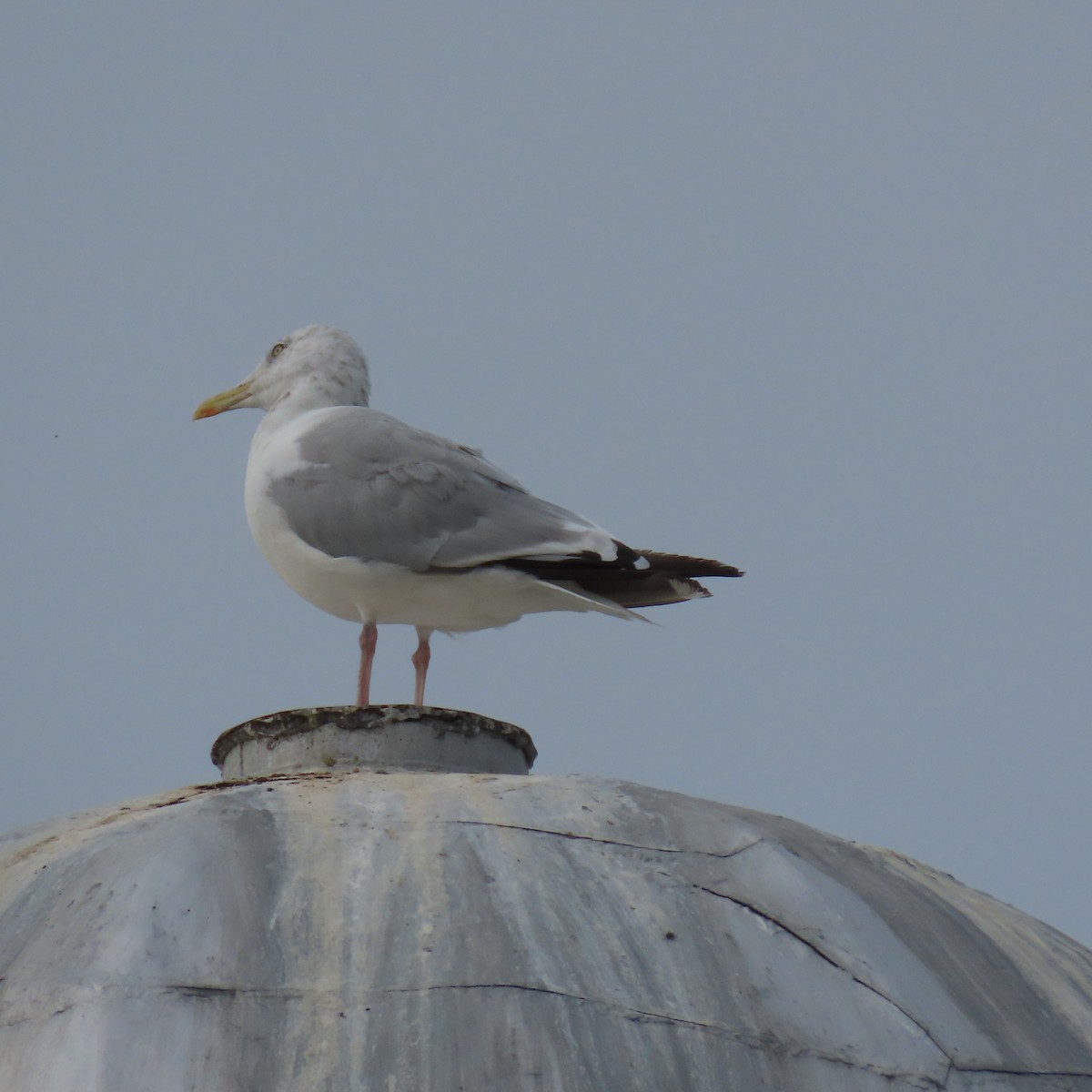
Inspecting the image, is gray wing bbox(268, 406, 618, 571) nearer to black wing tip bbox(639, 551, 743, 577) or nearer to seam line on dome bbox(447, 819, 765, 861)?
black wing tip bbox(639, 551, 743, 577)

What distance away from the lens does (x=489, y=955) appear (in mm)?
5215

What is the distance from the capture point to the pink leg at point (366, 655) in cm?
873

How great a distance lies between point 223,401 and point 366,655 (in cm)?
229

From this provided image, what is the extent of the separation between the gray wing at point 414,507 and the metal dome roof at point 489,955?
7.37 feet

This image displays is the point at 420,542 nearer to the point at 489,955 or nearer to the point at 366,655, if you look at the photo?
the point at 366,655

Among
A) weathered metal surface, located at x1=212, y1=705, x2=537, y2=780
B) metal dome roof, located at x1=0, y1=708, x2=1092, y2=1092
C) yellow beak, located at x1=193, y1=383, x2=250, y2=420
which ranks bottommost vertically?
metal dome roof, located at x1=0, y1=708, x2=1092, y2=1092

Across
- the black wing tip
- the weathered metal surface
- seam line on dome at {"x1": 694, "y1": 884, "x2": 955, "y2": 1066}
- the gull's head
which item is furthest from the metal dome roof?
the gull's head

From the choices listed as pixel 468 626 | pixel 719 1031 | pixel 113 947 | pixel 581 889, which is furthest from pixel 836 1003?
pixel 468 626

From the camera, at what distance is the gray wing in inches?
332

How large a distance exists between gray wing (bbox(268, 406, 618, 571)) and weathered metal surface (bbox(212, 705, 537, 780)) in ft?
5.10

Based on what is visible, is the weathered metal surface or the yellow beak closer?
the weathered metal surface

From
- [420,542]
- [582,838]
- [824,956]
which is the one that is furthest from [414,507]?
[824,956]

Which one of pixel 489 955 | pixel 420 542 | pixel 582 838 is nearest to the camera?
pixel 489 955

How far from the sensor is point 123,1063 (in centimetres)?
493
